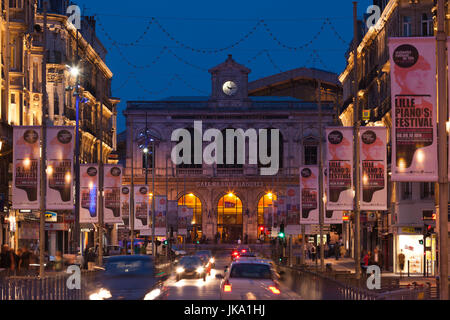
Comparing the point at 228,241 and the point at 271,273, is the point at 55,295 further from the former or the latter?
the point at 228,241

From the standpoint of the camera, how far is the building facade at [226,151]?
470 ft

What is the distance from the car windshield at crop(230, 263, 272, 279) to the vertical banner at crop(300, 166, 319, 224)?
89.7 ft

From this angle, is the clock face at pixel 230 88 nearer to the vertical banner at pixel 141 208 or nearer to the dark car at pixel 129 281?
the vertical banner at pixel 141 208

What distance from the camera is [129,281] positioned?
87.5ft

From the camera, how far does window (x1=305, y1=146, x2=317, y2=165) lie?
14488cm

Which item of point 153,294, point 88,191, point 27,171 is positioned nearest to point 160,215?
point 88,191

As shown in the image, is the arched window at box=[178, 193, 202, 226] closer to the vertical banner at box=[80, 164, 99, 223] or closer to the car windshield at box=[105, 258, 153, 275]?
the vertical banner at box=[80, 164, 99, 223]

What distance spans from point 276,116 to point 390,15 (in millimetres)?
75882

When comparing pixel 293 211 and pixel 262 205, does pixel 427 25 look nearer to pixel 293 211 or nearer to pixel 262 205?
pixel 293 211

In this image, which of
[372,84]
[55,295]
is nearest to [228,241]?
[372,84]

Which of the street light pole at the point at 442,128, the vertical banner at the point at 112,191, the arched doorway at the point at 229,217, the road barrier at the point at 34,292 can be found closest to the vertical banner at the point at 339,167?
the vertical banner at the point at 112,191

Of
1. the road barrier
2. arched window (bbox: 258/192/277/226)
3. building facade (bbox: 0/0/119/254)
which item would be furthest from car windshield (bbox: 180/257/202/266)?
arched window (bbox: 258/192/277/226)

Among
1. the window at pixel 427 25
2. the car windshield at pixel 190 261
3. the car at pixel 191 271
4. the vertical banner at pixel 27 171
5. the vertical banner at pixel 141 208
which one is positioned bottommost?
the car at pixel 191 271

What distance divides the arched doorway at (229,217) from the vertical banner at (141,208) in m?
75.1
